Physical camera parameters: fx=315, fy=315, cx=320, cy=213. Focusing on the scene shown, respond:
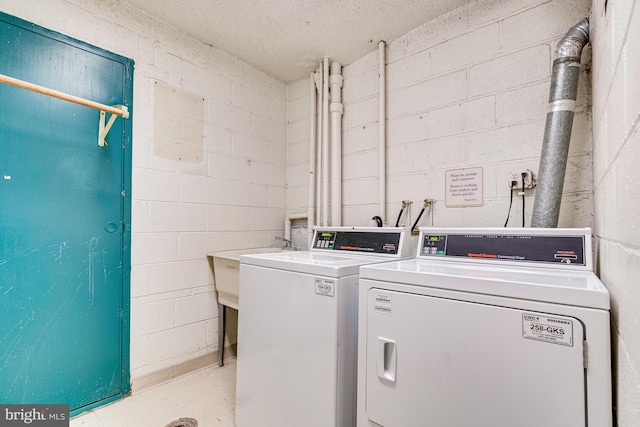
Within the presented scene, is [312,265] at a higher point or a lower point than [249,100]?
lower

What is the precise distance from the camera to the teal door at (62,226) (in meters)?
1.54

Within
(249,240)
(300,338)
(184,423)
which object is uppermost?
(249,240)

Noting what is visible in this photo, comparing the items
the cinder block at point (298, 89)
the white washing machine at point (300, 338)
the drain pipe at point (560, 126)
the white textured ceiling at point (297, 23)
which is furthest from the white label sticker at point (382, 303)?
the cinder block at point (298, 89)

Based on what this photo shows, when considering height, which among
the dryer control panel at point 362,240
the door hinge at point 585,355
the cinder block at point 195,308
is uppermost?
the dryer control panel at point 362,240

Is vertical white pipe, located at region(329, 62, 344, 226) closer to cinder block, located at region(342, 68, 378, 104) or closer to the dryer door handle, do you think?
cinder block, located at region(342, 68, 378, 104)

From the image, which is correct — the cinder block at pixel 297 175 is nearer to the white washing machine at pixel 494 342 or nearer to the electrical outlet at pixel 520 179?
the electrical outlet at pixel 520 179

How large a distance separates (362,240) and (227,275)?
0.99 m

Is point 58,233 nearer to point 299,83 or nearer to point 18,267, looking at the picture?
point 18,267

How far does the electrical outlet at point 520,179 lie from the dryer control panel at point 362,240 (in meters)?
0.65

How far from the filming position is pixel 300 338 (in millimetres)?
1321

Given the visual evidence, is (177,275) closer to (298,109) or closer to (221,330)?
(221,330)

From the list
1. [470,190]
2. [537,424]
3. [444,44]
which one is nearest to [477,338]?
[537,424]

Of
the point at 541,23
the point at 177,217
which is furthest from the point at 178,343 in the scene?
the point at 541,23

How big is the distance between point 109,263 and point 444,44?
2436mm
